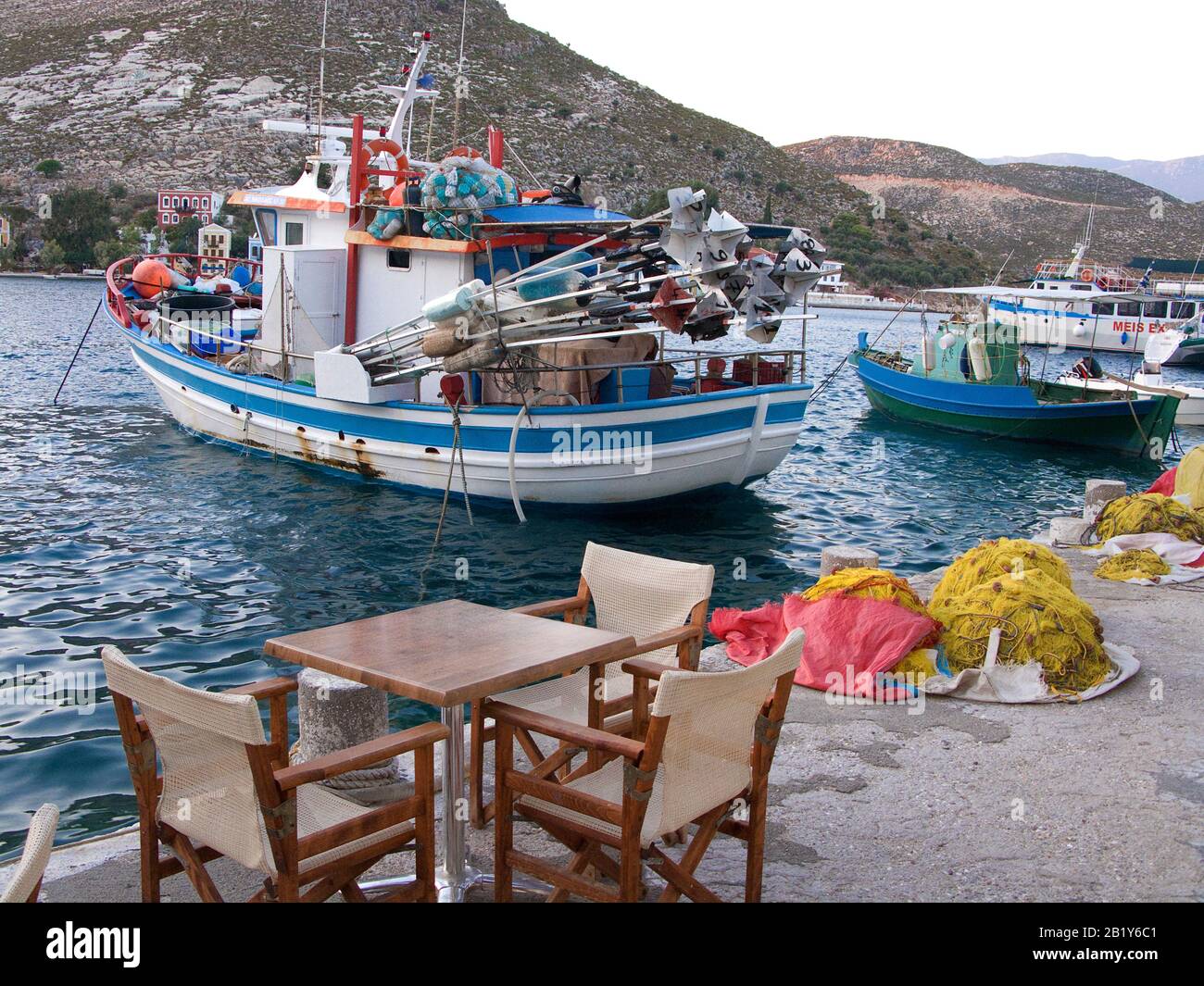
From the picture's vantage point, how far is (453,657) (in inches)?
139

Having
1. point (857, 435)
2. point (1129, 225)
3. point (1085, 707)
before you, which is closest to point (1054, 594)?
point (1085, 707)

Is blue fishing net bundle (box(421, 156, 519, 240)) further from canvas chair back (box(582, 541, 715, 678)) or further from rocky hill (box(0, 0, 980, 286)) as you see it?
rocky hill (box(0, 0, 980, 286))

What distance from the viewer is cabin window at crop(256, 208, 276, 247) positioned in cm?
1604

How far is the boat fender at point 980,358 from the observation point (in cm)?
2333

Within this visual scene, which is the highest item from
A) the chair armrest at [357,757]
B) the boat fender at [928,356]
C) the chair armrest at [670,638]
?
the boat fender at [928,356]

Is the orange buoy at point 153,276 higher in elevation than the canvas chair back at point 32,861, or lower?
higher

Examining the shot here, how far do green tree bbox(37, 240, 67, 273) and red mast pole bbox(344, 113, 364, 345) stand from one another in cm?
6027

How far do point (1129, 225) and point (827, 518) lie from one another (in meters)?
108

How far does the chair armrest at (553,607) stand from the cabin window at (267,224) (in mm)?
12993

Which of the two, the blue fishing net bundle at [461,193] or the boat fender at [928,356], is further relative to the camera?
the boat fender at [928,356]

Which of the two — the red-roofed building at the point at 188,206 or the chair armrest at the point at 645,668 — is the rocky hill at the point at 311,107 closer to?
the red-roofed building at the point at 188,206

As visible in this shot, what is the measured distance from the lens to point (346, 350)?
43.1 feet

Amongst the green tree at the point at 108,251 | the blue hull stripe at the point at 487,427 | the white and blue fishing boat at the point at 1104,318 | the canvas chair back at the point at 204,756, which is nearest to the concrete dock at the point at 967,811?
the canvas chair back at the point at 204,756
